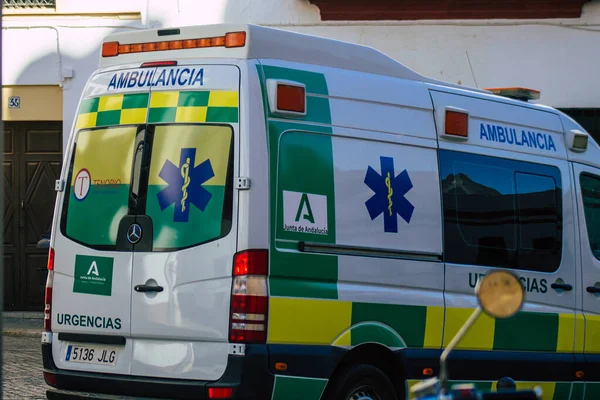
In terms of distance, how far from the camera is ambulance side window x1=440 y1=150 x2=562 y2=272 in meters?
7.91

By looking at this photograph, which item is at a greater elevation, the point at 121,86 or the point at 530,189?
the point at 121,86

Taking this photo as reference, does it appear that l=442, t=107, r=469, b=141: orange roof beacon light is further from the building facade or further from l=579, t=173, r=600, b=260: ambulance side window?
the building facade

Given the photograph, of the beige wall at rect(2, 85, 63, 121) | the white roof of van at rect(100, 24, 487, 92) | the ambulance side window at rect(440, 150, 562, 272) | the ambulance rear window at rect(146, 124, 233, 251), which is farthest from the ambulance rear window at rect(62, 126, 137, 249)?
the beige wall at rect(2, 85, 63, 121)

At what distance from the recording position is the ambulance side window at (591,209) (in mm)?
8977

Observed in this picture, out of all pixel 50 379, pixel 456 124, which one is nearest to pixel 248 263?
pixel 50 379

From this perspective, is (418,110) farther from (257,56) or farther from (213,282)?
(213,282)

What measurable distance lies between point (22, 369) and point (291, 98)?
226 inches

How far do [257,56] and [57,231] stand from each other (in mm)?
1675

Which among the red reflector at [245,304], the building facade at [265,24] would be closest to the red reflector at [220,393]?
the red reflector at [245,304]

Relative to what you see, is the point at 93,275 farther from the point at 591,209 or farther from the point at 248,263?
the point at 591,209

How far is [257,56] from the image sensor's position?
6918 millimetres

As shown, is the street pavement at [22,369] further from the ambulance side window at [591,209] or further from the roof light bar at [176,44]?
the ambulance side window at [591,209]

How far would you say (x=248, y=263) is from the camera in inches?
257

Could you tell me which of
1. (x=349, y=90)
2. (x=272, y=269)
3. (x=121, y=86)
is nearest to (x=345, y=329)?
(x=272, y=269)
